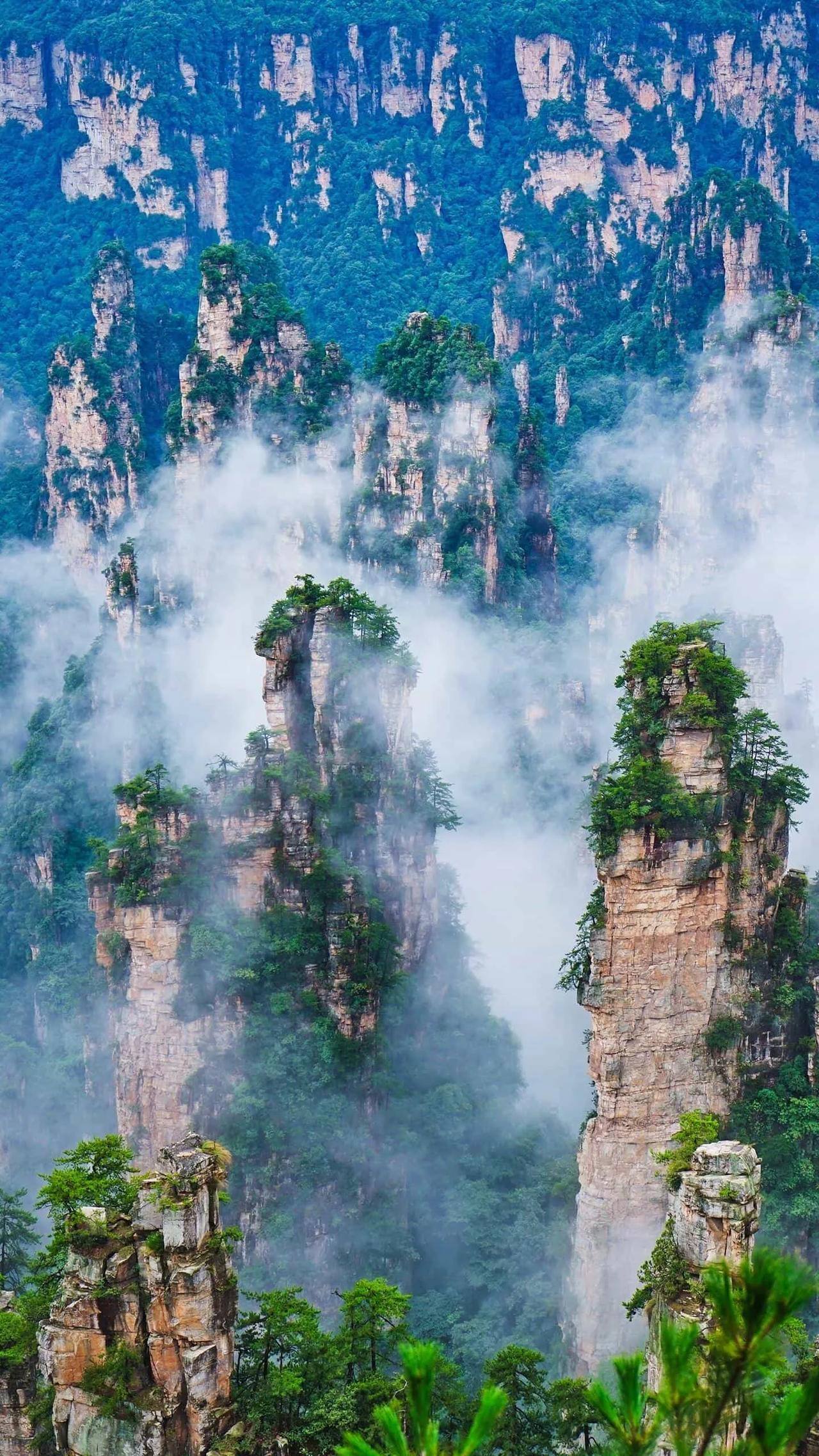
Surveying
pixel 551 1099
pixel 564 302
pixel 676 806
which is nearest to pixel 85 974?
pixel 551 1099

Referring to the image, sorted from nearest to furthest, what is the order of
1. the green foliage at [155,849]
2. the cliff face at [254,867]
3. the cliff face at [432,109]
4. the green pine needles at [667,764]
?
the green pine needles at [667,764] → the green foliage at [155,849] → the cliff face at [254,867] → the cliff face at [432,109]

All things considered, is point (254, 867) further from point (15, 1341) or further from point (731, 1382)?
point (731, 1382)

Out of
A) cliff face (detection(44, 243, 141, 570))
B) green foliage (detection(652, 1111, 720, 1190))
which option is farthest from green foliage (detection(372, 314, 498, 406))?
green foliage (detection(652, 1111, 720, 1190))

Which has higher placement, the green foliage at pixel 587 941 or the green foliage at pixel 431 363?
the green foliage at pixel 431 363

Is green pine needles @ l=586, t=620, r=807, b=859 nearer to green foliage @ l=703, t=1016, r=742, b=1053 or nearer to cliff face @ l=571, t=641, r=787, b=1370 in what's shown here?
cliff face @ l=571, t=641, r=787, b=1370

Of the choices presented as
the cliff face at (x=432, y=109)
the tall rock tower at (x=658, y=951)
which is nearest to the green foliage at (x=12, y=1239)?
the tall rock tower at (x=658, y=951)

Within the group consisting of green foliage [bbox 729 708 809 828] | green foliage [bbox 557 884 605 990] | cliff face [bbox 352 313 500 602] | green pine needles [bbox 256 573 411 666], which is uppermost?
cliff face [bbox 352 313 500 602]

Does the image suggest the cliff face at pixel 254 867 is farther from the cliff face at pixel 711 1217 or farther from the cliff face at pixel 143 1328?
the cliff face at pixel 711 1217
